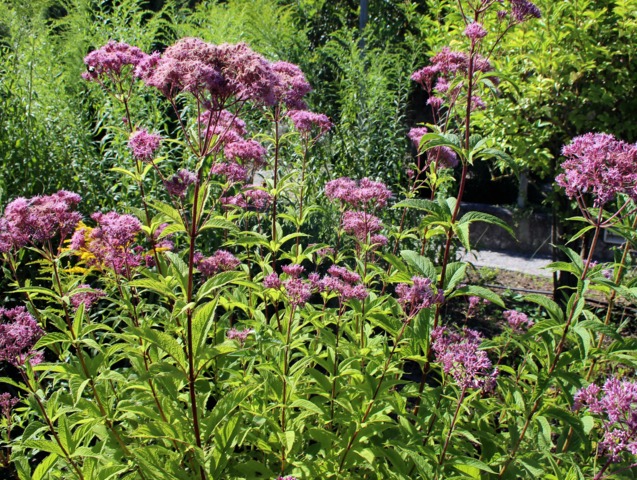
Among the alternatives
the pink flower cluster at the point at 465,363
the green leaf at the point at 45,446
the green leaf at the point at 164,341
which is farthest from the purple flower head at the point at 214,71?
the green leaf at the point at 45,446

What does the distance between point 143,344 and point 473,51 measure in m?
1.82

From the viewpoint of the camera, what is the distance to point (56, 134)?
579 centimetres

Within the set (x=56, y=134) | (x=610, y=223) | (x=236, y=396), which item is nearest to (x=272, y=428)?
(x=236, y=396)

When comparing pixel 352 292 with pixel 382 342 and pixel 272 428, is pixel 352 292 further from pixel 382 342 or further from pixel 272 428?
pixel 272 428

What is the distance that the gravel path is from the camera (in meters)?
8.61

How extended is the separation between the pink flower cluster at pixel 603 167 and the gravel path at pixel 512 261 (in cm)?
608

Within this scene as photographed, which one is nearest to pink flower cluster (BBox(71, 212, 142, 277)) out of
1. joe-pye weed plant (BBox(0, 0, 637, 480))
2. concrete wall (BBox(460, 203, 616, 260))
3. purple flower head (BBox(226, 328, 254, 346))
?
joe-pye weed plant (BBox(0, 0, 637, 480))

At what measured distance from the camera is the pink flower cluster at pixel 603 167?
2.14 m

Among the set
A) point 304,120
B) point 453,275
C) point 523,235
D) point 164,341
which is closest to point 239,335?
point 164,341

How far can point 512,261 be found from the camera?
359 inches

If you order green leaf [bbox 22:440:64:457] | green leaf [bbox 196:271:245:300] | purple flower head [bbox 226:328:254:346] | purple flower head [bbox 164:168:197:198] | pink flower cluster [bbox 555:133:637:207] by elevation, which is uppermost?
pink flower cluster [bbox 555:133:637:207]

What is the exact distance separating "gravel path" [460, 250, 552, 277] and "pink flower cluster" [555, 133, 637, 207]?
6084 millimetres

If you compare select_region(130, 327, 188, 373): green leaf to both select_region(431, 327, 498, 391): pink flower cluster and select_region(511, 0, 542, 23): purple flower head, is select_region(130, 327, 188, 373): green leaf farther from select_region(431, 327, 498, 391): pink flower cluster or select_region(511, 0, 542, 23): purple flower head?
select_region(511, 0, 542, 23): purple flower head

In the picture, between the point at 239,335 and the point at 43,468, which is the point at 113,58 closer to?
the point at 239,335
